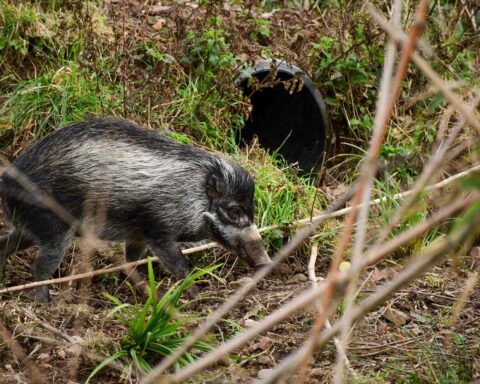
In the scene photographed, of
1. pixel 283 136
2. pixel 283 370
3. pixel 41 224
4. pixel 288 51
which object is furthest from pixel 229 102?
pixel 283 370

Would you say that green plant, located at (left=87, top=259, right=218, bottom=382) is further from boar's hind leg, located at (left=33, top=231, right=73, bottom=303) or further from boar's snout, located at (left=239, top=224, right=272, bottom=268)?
boar's snout, located at (left=239, top=224, right=272, bottom=268)

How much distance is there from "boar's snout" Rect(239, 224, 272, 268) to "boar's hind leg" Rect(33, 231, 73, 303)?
50.5 inches

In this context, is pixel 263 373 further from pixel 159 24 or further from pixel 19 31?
pixel 159 24

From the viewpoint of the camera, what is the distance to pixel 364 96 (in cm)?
878

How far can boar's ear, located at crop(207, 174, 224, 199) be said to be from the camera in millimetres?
6289

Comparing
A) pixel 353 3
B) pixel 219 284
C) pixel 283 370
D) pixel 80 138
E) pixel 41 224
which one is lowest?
pixel 219 284

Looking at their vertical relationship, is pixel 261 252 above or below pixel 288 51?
below

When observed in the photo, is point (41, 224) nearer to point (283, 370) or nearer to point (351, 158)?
point (351, 158)

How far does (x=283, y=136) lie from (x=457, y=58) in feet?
6.50

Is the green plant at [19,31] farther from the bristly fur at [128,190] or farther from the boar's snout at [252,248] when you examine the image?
the boar's snout at [252,248]

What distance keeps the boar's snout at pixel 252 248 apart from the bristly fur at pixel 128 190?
6cm

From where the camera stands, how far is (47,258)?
19.0 ft

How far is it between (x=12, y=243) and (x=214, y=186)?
147 centimetres

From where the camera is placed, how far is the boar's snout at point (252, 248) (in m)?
6.34
